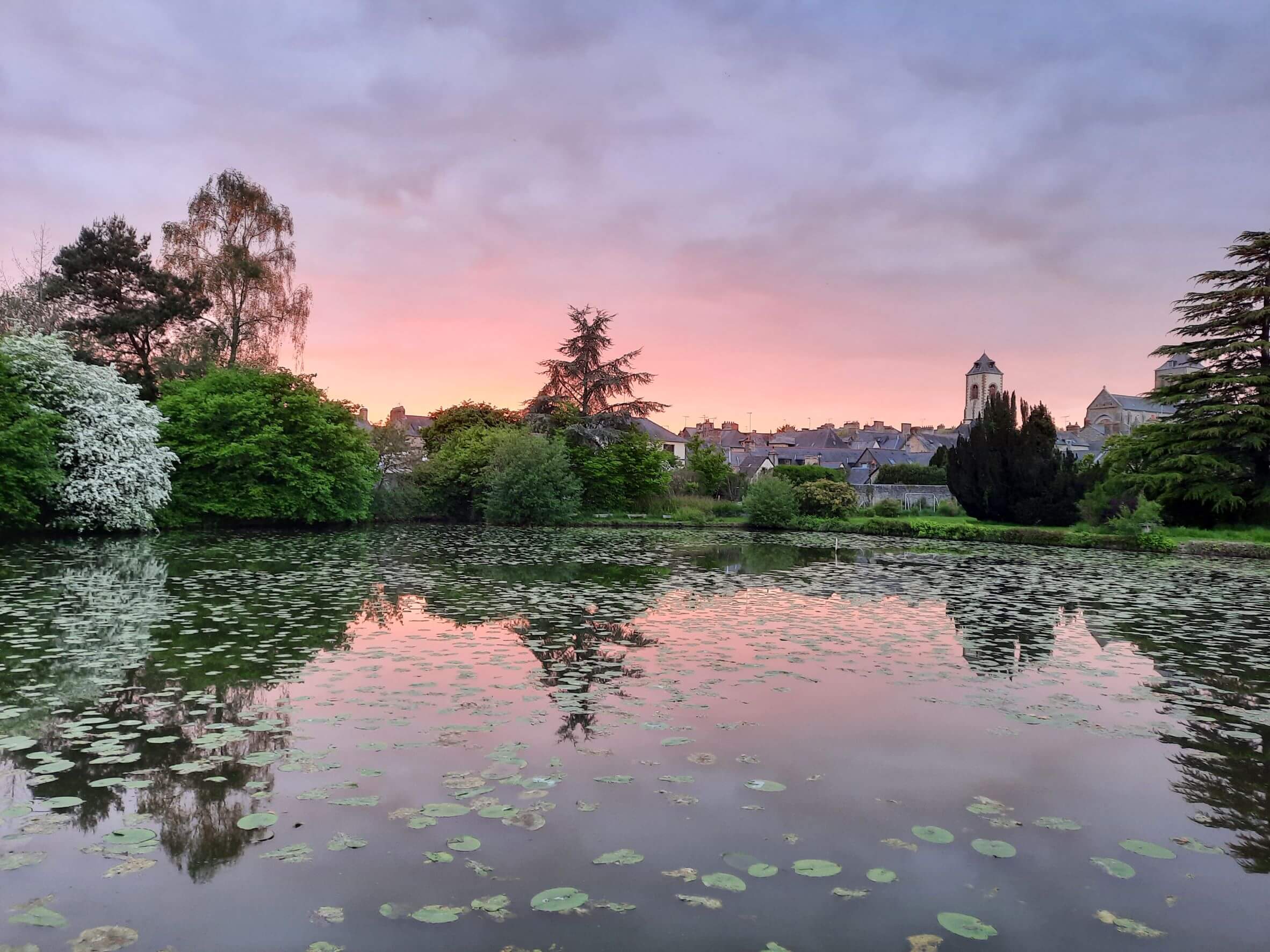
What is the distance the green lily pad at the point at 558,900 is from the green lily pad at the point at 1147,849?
3.13 m

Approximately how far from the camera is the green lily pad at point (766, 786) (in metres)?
5.12

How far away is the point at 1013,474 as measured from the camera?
106 feet

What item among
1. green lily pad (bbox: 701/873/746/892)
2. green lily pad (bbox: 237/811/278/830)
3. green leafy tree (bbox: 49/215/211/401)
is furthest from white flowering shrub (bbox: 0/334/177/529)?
green lily pad (bbox: 701/873/746/892)

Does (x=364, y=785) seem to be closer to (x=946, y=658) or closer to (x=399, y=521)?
(x=946, y=658)

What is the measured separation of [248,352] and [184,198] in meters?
6.50

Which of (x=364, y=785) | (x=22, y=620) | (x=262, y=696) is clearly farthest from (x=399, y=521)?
(x=364, y=785)

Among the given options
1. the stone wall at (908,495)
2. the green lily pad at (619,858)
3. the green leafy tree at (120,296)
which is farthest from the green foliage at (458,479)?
the green lily pad at (619,858)

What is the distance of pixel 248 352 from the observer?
33188 millimetres

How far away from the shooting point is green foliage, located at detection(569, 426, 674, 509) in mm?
38938

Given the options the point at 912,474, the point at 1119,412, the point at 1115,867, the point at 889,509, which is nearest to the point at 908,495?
the point at 889,509

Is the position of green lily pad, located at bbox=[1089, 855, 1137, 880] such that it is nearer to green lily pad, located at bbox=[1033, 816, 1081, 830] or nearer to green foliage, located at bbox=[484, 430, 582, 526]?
green lily pad, located at bbox=[1033, 816, 1081, 830]

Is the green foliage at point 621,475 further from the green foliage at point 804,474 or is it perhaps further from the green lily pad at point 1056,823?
the green lily pad at point 1056,823

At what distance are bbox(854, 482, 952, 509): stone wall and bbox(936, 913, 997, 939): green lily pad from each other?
1526 inches

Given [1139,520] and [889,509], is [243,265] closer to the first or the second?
[889,509]
